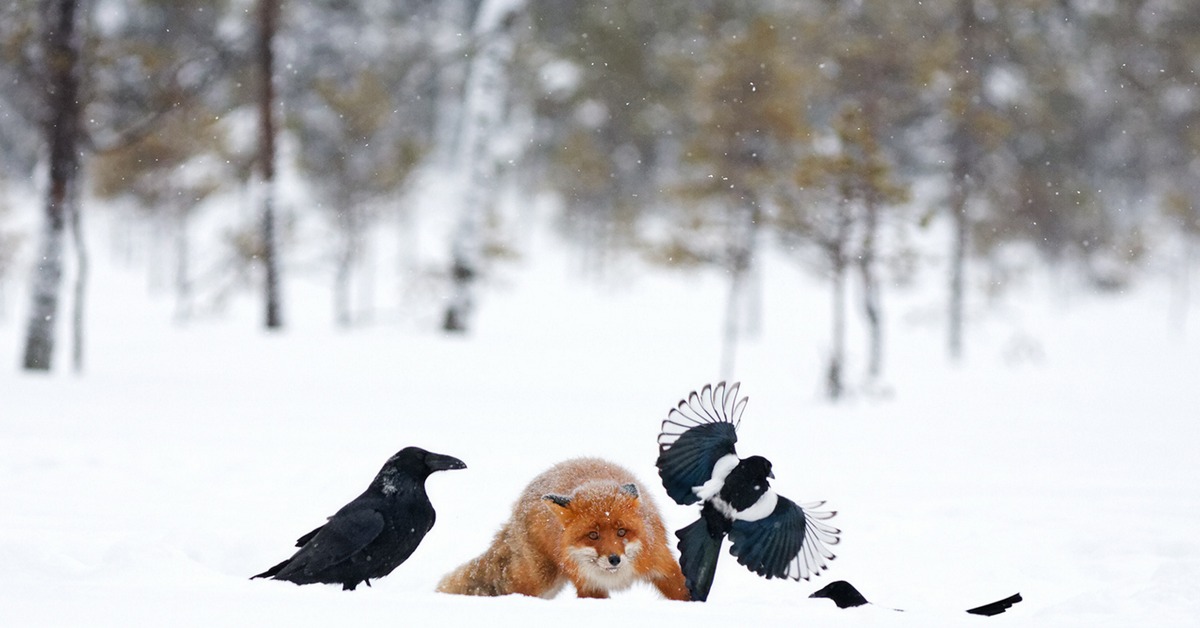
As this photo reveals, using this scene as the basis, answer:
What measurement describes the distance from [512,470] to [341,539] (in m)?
3.96

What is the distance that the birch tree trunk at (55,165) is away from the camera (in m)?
13.1

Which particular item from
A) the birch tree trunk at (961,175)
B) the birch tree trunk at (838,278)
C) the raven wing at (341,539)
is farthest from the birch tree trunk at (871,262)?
the raven wing at (341,539)

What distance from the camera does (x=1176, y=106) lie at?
3819cm

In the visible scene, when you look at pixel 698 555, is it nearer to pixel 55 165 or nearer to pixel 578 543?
pixel 578 543

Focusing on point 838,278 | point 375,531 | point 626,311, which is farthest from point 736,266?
point 626,311

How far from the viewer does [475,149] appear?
21.8m

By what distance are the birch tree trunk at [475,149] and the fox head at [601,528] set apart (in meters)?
17.0

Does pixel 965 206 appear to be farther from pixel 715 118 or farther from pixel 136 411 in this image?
pixel 136 411

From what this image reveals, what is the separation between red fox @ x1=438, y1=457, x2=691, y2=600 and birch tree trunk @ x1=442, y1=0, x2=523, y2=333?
53.3ft

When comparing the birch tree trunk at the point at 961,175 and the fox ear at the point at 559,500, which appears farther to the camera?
the birch tree trunk at the point at 961,175

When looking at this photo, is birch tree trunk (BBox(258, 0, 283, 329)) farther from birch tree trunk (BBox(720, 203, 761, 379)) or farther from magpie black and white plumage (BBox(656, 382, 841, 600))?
magpie black and white plumage (BBox(656, 382, 841, 600))

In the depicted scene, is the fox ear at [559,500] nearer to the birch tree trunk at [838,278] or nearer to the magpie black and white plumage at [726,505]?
the magpie black and white plumage at [726,505]

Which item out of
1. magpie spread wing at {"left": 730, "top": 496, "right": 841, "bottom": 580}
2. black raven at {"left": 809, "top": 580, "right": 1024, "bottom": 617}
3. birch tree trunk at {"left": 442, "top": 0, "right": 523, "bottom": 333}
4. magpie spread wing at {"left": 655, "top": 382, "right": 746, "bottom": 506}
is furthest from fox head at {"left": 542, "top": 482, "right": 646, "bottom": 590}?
birch tree trunk at {"left": 442, "top": 0, "right": 523, "bottom": 333}

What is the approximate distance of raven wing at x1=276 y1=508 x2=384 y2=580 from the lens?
4641 mm
